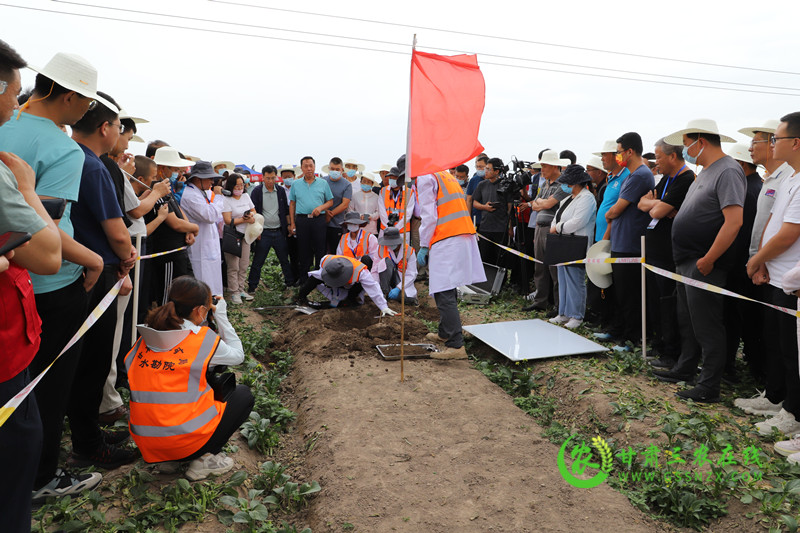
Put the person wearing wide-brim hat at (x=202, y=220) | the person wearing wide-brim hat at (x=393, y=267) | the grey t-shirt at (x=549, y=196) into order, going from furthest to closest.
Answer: the person wearing wide-brim hat at (x=393, y=267)
the grey t-shirt at (x=549, y=196)
the person wearing wide-brim hat at (x=202, y=220)

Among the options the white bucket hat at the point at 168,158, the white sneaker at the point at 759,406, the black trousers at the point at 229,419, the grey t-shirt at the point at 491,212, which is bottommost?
the white sneaker at the point at 759,406

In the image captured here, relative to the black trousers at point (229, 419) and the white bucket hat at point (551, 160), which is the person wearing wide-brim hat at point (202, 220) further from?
the white bucket hat at point (551, 160)

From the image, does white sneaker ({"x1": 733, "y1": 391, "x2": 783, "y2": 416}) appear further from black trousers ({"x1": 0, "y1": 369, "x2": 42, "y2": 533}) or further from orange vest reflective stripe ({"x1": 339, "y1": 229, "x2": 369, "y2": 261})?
orange vest reflective stripe ({"x1": 339, "y1": 229, "x2": 369, "y2": 261})

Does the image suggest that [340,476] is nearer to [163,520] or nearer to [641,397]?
[163,520]

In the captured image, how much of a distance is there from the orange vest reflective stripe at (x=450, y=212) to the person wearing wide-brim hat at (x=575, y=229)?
1978 millimetres

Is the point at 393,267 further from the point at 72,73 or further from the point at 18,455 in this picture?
the point at 18,455

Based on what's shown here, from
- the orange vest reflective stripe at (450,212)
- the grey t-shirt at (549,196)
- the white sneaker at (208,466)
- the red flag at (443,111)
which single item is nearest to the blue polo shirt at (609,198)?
the grey t-shirt at (549,196)

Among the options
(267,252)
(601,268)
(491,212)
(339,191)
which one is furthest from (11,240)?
(491,212)

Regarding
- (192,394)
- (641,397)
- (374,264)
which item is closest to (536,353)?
(641,397)

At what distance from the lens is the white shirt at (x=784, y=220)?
3539mm

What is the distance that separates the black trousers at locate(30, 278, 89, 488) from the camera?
8.48ft

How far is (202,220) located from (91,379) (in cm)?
331

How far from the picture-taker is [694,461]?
3.38 meters
